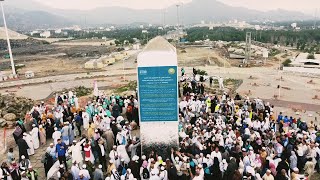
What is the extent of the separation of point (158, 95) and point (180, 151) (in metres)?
1.96

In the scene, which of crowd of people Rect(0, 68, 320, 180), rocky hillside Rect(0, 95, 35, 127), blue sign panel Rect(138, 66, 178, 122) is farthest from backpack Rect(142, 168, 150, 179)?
rocky hillside Rect(0, 95, 35, 127)

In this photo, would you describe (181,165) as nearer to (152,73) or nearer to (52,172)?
(152,73)

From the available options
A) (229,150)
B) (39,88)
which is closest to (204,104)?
(229,150)

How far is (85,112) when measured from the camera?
1378cm

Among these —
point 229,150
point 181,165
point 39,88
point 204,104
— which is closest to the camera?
point 181,165

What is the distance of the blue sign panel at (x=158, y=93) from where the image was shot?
10.4 m

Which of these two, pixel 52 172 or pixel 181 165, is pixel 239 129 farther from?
pixel 52 172

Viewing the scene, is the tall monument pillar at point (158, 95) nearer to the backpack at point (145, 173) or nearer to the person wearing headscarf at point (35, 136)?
the backpack at point (145, 173)

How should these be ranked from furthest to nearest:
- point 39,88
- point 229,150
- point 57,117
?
point 39,88, point 57,117, point 229,150

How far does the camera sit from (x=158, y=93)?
34.4ft

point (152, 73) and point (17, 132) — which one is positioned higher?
point (152, 73)

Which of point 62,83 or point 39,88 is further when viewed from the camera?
point 62,83

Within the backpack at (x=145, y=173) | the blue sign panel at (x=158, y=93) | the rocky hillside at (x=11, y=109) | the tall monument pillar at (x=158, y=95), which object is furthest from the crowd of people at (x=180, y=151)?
the rocky hillside at (x=11, y=109)

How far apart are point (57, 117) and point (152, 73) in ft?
17.5
